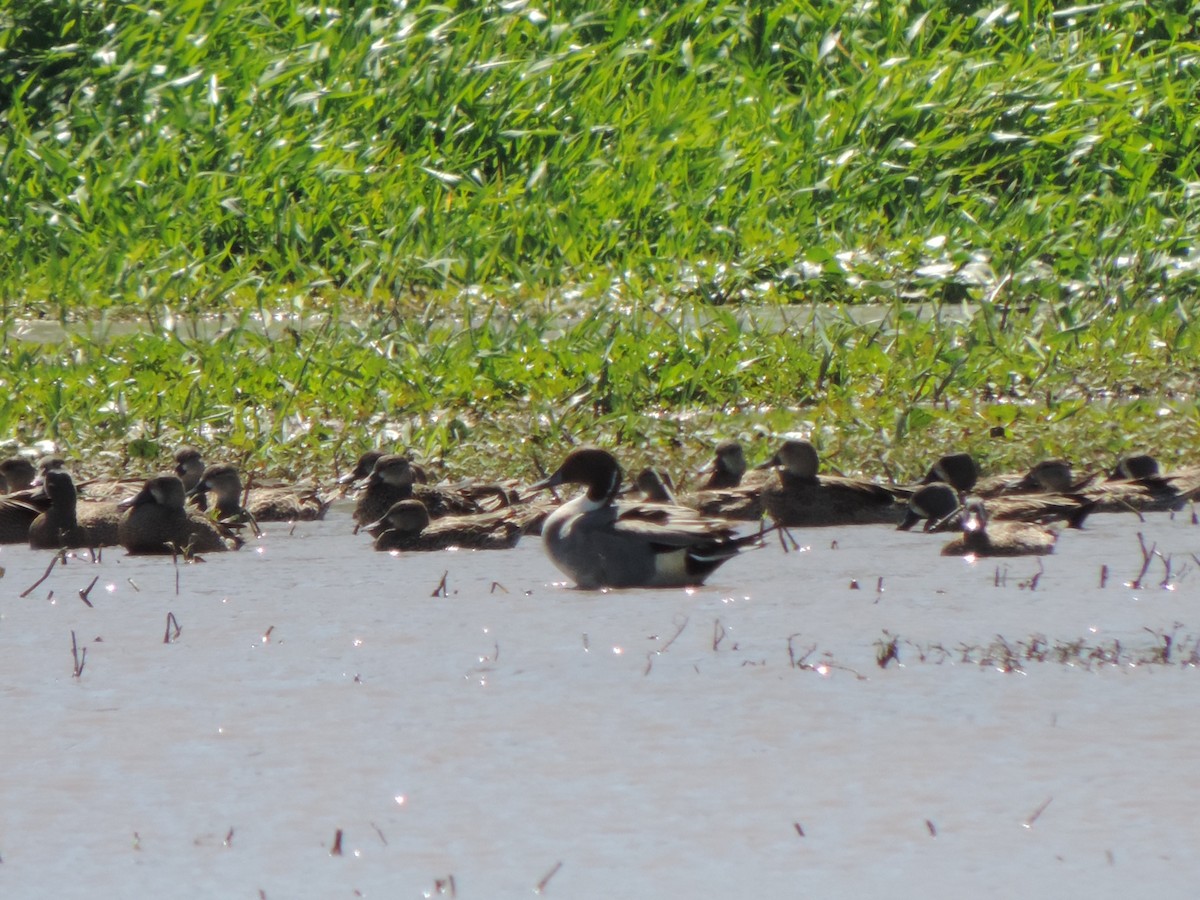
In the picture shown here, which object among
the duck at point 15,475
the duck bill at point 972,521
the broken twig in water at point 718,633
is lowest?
the duck at point 15,475

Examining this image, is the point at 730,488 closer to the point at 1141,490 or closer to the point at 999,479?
the point at 999,479

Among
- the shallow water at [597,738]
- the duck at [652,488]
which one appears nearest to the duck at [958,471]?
the duck at [652,488]

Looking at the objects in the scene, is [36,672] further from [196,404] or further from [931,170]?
[931,170]

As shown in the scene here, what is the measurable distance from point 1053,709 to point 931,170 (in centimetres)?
831

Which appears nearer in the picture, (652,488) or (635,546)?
(635,546)

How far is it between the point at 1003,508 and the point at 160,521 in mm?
2830

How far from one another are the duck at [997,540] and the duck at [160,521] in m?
2.47

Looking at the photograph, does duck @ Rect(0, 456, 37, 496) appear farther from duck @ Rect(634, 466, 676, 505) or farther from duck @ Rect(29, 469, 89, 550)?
duck @ Rect(634, 466, 676, 505)

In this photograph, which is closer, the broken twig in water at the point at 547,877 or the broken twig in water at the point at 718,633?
the broken twig in water at the point at 547,877

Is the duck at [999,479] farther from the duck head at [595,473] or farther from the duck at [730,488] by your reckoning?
the duck head at [595,473]

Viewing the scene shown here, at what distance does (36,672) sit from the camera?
16.4 feet

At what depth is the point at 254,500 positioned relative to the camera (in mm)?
7758

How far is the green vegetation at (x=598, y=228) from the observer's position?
8.80 m

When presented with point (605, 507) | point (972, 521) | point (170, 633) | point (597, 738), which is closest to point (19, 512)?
point (170, 633)
